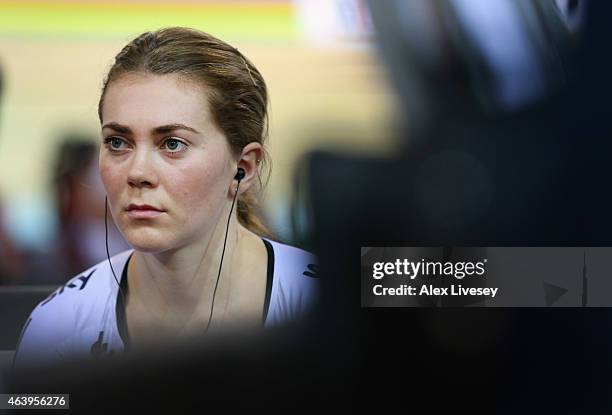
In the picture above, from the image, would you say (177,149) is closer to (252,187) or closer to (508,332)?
(252,187)

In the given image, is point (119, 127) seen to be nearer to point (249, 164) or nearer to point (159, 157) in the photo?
point (159, 157)

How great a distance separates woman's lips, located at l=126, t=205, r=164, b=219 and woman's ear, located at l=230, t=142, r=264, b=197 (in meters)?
0.25

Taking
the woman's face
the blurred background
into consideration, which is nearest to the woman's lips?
the woman's face

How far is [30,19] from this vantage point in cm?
220

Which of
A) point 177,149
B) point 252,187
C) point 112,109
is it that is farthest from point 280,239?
point 112,109

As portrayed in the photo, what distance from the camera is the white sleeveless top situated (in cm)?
225

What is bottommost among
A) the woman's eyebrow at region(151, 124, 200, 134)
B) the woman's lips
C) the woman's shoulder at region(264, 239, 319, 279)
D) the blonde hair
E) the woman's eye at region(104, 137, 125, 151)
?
the woman's shoulder at region(264, 239, 319, 279)

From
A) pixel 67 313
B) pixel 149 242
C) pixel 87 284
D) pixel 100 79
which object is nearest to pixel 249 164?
pixel 149 242

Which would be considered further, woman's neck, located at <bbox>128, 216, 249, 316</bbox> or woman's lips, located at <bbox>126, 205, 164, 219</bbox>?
woman's neck, located at <bbox>128, 216, 249, 316</bbox>

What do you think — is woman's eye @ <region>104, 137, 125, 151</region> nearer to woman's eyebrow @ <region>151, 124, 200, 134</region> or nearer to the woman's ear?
woman's eyebrow @ <region>151, 124, 200, 134</region>

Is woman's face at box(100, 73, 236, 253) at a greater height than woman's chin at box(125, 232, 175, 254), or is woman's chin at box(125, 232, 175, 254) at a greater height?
woman's face at box(100, 73, 236, 253)

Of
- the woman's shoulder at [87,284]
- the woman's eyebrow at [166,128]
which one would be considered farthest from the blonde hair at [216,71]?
the woman's shoulder at [87,284]

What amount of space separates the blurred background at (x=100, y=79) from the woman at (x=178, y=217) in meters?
0.06

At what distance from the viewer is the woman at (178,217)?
2.12 metres
